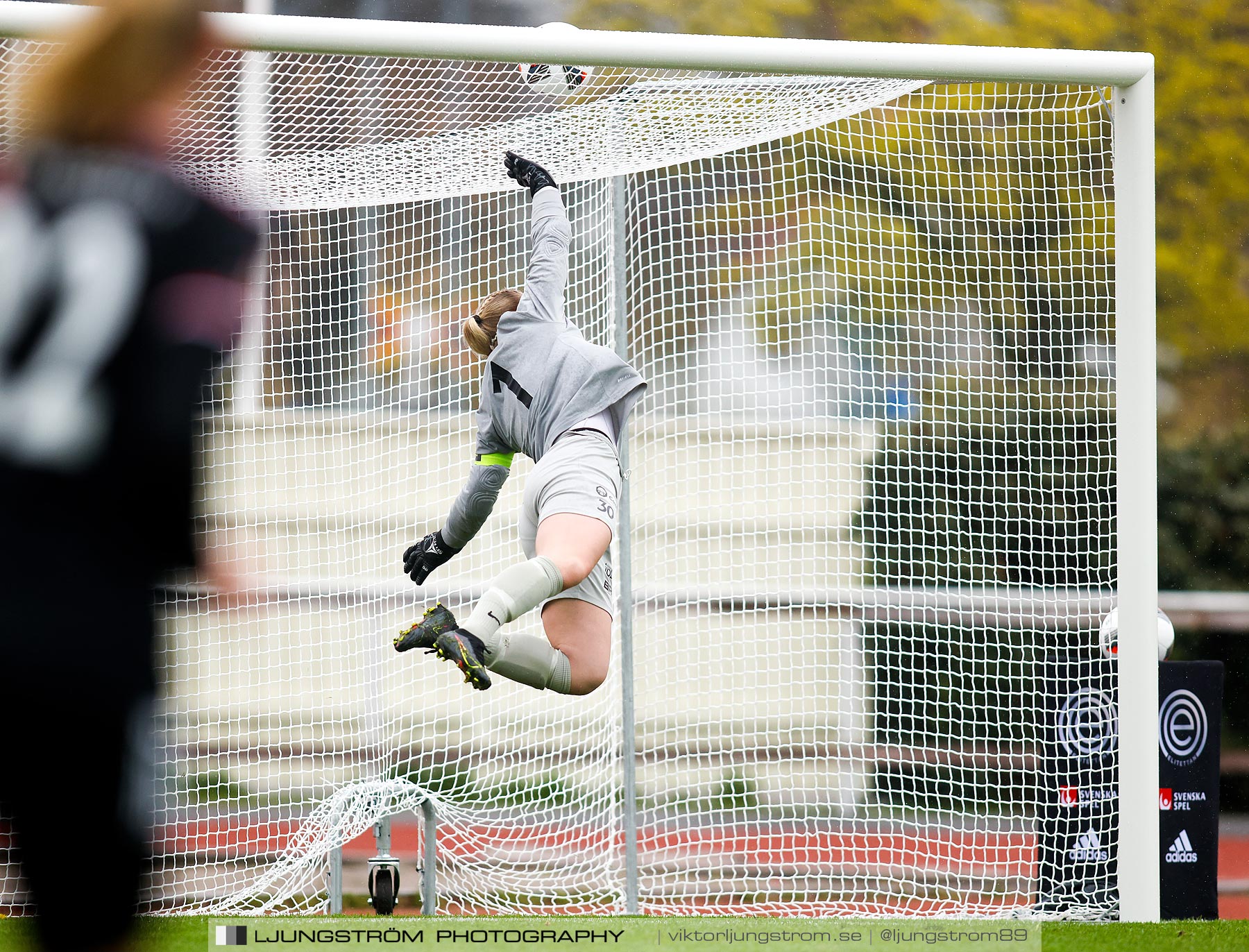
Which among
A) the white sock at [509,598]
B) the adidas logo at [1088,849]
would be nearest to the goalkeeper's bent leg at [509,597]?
the white sock at [509,598]

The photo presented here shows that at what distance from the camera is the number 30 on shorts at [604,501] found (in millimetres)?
4121

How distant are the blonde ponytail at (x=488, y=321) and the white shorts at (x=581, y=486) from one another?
23.3 inches

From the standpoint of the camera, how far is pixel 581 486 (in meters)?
4.12

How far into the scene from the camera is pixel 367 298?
286 inches

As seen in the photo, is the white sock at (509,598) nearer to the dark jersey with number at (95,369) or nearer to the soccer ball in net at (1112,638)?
the dark jersey with number at (95,369)

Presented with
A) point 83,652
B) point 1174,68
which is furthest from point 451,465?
point 1174,68

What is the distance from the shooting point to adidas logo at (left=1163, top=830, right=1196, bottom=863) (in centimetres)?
529

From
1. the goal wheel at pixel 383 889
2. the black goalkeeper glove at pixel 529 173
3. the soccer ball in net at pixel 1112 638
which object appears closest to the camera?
the black goalkeeper glove at pixel 529 173

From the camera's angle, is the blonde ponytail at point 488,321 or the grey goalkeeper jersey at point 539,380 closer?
the grey goalkeeper jersey at point 539,380

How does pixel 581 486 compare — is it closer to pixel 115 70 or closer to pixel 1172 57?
pixel 115 70

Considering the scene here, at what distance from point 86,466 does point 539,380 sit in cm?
289

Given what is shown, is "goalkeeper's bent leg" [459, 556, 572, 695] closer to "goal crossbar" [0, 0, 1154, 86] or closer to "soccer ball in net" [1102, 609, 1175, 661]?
"goal crossbar" [0, 0, 1154, 86]

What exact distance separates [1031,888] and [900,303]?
251 inches

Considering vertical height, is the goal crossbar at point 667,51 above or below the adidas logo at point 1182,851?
above
